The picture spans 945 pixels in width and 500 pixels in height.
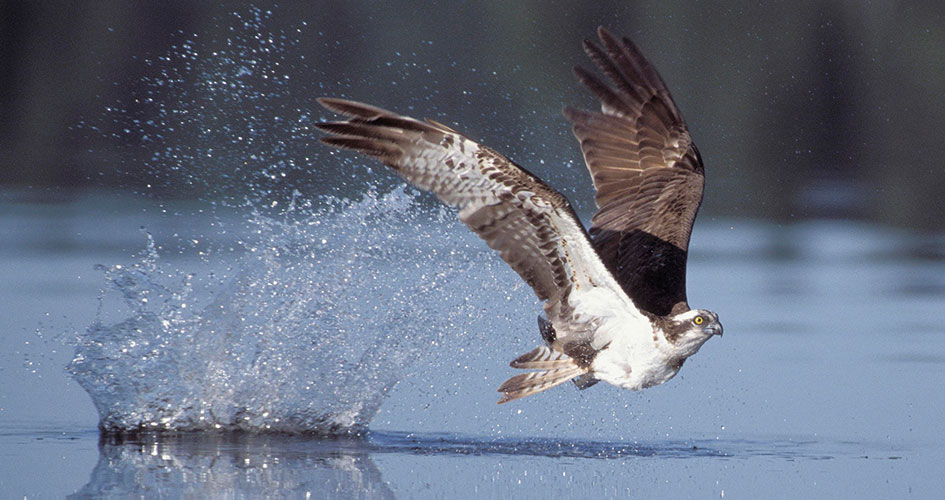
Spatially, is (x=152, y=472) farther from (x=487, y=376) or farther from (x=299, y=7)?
(x=299, y=7)

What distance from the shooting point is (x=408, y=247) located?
12.1 metres

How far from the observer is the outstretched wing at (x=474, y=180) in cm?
676

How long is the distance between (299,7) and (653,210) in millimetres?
16494

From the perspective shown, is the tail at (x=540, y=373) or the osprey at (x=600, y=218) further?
the tail at (x=540, y=373)

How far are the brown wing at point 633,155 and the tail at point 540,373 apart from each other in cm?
84

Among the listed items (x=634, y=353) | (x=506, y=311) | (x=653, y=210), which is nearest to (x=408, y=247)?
(x=506, y=311)

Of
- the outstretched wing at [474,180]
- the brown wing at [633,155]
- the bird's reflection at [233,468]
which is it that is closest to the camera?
the bird's reflection at [233,468]

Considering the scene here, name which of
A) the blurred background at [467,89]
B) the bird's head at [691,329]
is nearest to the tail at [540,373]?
the bird's head at [691,329]

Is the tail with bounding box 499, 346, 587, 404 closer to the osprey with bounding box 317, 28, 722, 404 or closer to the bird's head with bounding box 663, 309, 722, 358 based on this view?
the osprey with bounding box 317, 28, 722, 404

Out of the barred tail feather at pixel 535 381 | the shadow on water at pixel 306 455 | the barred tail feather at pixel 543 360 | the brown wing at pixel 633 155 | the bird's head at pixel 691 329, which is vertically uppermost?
the brown wing at pixel 633 155

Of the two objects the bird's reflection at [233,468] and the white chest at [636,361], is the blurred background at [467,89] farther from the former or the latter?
the bird's reflection at [233,468]

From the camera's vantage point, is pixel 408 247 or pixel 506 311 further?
pixel 408 247

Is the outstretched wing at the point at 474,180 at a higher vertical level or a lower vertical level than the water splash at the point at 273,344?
higher

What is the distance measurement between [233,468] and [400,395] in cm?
191
